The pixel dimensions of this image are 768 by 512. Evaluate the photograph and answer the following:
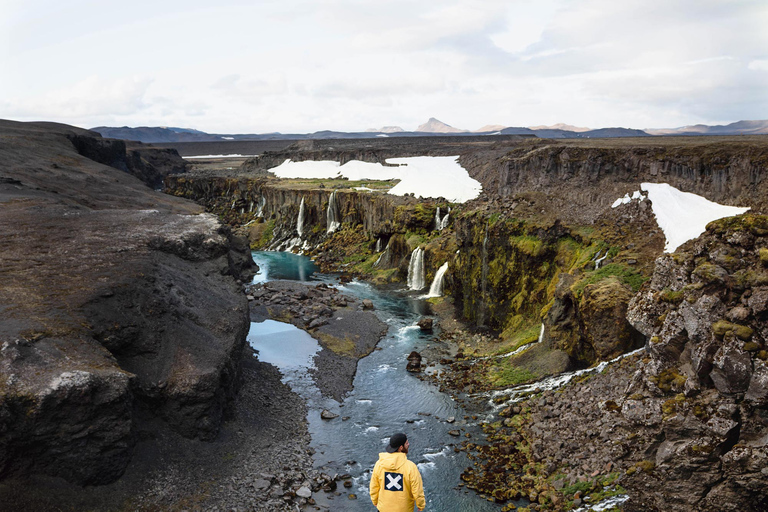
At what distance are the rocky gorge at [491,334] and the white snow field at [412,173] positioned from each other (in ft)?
51.5

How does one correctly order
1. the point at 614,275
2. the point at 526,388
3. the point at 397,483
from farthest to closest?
1. the point at 526,388
2. the point at 614,275
3. the point at 397,483

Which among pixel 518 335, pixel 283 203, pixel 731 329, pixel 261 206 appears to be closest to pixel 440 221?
pixel 518 335

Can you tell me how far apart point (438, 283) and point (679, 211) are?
20.4 meters

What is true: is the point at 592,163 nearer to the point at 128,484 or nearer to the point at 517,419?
the point at 517,419

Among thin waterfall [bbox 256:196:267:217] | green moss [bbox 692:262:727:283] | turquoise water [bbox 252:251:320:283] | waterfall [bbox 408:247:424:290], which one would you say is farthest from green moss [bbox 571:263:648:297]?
thin waterfall [bbox 256:196:267:217]

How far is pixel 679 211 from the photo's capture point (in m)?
27.1

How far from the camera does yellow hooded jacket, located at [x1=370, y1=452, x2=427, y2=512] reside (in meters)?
8.70

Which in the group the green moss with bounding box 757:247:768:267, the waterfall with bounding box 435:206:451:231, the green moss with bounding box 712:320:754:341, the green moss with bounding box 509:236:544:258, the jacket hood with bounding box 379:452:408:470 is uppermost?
the green moss with bounding box 757:247:768:267

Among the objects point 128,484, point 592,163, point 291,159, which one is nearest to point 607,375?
point 128,484

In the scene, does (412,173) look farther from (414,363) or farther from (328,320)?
(414,363)

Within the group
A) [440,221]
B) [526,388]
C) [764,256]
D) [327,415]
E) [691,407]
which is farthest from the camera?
[440,221]

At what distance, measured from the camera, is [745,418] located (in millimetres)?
11461

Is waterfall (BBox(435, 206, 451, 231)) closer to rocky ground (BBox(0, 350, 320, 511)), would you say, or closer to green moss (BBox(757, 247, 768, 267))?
rocky ground (BBox(0, 350, 320, 511))

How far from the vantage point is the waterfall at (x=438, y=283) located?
142 ft
